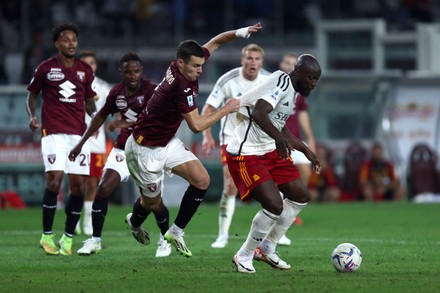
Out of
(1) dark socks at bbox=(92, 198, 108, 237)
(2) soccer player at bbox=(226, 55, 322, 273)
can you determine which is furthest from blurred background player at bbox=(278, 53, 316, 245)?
(2) soccer player at bbox=(226, 55, 322, 273)

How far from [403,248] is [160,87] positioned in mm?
3946

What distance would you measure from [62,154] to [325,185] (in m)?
12.8

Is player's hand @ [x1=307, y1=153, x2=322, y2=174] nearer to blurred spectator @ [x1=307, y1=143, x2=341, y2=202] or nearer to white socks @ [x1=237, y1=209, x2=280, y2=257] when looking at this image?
white socks @ [x1=237, y1=209, x2=280, y2=257]

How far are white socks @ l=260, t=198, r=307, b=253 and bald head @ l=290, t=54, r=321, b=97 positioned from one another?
Result: 1.17 m

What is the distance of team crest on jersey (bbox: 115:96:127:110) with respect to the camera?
521 inches

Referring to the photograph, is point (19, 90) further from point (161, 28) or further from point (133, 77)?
point (133, 77)

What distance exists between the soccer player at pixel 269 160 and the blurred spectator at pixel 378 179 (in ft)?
45.5

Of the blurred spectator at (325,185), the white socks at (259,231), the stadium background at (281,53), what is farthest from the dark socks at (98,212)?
the blurred spectator at (325,185)

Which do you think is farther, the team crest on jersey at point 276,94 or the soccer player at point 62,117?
Result: the soccer player at point 62,117

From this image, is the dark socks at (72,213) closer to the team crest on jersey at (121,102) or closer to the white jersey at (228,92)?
the team crest on jersey at (121,102)

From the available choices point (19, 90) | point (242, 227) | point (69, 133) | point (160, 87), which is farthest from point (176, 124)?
point (19, 90)

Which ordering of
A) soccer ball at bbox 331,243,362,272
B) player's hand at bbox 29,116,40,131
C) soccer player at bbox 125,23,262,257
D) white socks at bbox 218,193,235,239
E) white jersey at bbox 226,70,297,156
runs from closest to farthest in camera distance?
soccer ball at bbox 331,243,362,272 < white jersey at bbox 226,70,297,156 < soccer player at bbox 125,23,262,257 < player's hand at bbox 29,116,40,131 < white socks at bbox 218,193,235,239

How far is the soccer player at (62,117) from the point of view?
45.2ft

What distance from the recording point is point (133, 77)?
43.4 feet
